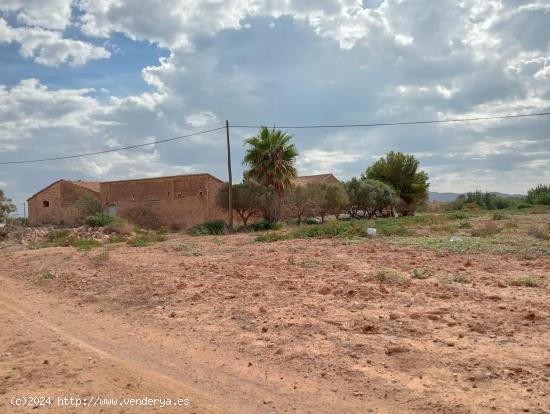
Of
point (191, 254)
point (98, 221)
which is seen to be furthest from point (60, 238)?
point (191, 254)

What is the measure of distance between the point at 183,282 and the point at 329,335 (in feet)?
15.7

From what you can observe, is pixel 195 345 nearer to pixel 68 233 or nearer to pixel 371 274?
pixel 371 274

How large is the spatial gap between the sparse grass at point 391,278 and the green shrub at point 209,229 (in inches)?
721

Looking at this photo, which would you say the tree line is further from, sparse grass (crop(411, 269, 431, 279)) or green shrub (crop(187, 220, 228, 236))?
sparse grass (crop(411, 269, 431, 279))

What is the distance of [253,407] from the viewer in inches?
171

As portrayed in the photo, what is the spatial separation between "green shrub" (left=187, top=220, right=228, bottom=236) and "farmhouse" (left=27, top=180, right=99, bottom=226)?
1418 centimetres

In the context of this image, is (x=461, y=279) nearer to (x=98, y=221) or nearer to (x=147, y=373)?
(x=147, y=373)

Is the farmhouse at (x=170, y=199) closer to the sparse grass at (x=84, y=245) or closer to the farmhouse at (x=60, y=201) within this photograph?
the farmhouse at (x=60, y=201)

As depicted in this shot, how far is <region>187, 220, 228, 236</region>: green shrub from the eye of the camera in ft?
90.3

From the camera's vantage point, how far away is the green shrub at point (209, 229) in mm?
27531

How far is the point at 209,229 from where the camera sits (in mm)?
28578

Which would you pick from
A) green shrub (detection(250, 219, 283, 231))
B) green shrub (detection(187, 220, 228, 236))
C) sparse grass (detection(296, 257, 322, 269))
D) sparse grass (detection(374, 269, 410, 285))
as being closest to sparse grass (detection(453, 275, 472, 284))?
sparse grass (detection(374, 269, 410, 285))

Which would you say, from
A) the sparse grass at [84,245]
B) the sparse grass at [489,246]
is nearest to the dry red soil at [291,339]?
the sparse grass at [489,246]

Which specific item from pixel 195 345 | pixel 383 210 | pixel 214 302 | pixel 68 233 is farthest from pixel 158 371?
pixel 383 210
